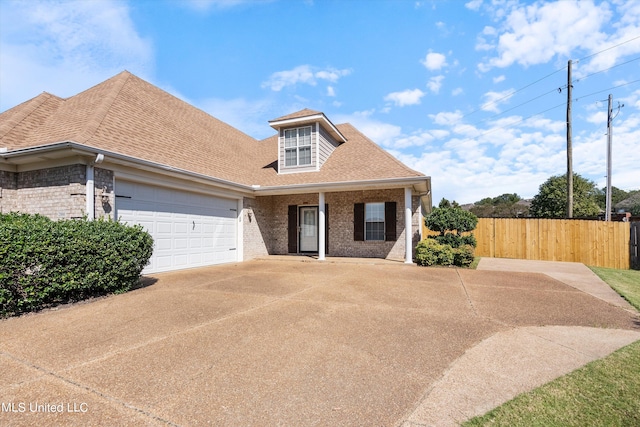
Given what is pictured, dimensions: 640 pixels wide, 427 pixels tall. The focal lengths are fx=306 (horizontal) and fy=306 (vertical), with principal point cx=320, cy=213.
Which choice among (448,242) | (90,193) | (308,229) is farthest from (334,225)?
(90,193)

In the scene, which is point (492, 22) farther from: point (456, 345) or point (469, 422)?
point (469, 422)

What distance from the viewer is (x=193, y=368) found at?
10.4ft

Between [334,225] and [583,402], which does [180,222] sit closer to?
[334,225]

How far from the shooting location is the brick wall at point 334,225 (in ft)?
41.6

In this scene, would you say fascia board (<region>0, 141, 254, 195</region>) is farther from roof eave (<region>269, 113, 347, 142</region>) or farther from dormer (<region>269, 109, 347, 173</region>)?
roof eave (<region>269, 113, 347, 142</region>)

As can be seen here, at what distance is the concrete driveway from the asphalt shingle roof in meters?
4.55

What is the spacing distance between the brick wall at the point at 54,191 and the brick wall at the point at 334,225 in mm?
5705

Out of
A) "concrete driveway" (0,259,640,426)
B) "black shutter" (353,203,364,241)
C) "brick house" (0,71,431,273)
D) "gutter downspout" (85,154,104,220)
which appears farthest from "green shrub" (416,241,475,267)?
"gutter downspout" (85,154,104,220)

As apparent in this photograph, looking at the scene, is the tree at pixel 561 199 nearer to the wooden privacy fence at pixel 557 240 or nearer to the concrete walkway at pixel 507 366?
the wooden privacy fence at pixel 557 240

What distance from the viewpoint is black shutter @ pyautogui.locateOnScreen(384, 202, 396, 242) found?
12.7 meters

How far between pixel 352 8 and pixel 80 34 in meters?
7.97

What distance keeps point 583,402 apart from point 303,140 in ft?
39.7

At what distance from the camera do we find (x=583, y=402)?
8.41 feet

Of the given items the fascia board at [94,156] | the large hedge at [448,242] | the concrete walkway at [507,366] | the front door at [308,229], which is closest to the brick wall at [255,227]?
the front door at [308,229]
